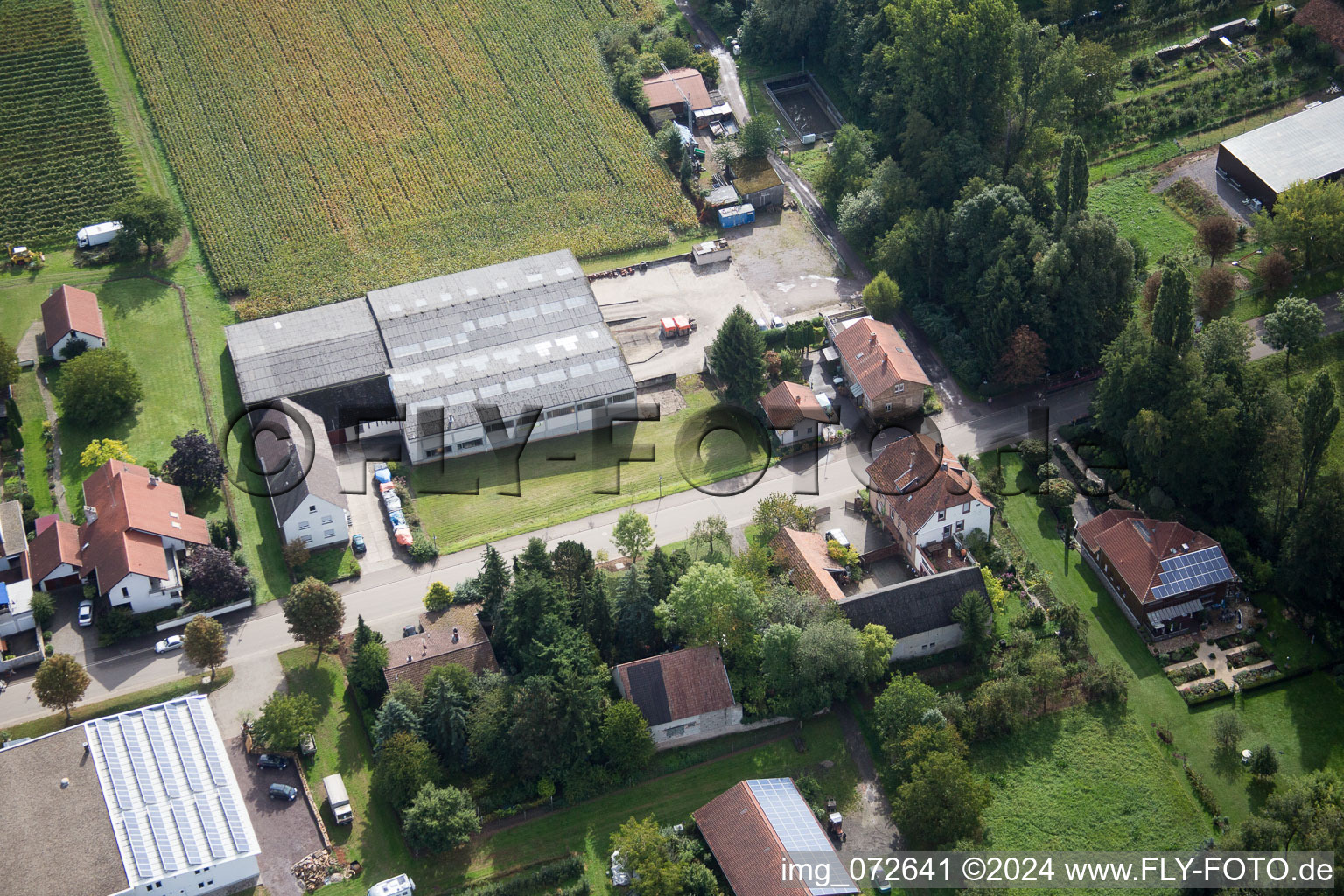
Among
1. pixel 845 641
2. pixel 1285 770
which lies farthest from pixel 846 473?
pixel 1285 770

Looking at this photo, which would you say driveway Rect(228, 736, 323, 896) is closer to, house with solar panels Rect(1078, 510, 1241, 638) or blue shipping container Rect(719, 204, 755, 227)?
house with solar panels Rect(1078, 510, 1241, 638)

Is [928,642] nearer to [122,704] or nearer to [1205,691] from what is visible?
[1205,691]

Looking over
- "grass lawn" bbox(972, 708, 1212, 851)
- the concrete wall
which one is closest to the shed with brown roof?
the concrete wall

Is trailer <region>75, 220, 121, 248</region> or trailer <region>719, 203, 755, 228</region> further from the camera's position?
trailer <region>719, 203, 755, 228</region>

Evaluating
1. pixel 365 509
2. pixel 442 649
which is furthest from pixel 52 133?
pixel 442 649

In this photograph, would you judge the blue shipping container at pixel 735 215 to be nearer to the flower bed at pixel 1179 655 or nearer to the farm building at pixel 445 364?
the farm building at pixel 445 364

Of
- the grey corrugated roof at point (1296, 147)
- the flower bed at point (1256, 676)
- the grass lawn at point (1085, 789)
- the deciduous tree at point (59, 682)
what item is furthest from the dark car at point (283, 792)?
the grey corrugated roof at point (1296, 147)
